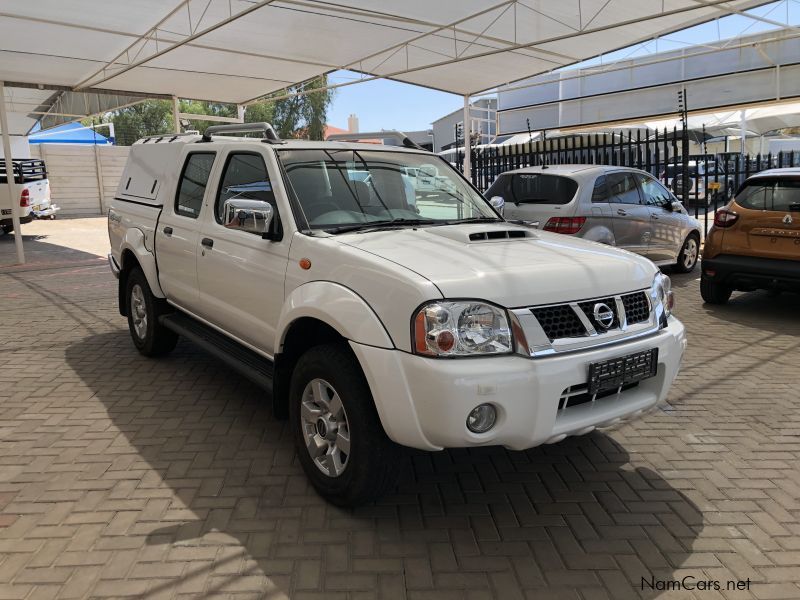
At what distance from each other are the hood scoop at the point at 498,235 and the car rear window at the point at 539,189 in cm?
469

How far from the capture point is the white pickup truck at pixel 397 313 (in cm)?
281

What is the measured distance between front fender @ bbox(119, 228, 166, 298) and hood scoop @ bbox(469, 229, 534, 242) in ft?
10.0

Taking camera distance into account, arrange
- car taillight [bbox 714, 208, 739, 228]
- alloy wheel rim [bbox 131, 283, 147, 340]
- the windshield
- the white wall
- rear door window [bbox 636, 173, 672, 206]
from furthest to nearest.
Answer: the white wall
rear door window [bbox 636, 173, 672, 206]
car taillight [bbox 714, 208, 739, 228]
alloy wheel rim [bbox 131, 283, 147, 340]
the windshield

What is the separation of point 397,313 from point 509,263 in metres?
0.65

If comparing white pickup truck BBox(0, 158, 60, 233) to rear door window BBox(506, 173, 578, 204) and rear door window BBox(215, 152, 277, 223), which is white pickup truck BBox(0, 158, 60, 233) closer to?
rear door window BBox(506, 173, 578, 204)

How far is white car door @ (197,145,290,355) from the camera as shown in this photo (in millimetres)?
3795

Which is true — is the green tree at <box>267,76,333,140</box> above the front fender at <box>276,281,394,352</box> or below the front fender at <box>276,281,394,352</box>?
above

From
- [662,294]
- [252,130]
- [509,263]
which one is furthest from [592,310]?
[252,130]

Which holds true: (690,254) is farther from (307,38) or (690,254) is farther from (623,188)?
(307,38)

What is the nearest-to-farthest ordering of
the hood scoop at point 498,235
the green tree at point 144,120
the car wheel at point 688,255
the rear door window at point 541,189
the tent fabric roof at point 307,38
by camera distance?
the hood scoop at point 498,235
the rear door window at point 541,189
the tent fabric roof at point 307,38
the car wheel at point 688,255
the green tree at point 144,120

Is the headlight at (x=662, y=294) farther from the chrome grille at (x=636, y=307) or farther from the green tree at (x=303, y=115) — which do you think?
the green tree at (x=303, y=115)

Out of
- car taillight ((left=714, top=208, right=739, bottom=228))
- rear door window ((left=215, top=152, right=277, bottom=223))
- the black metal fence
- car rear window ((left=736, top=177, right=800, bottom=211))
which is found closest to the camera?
rear door window ((left=215, top=152, right=277, bottom=223))

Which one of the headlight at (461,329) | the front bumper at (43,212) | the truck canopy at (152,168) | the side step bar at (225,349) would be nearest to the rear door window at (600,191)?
the truck canopy at (152,168)

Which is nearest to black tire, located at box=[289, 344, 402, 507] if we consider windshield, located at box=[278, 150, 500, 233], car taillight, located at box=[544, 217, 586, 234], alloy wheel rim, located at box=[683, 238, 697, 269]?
windshield, located at box=[278, 150, 500, 233]
